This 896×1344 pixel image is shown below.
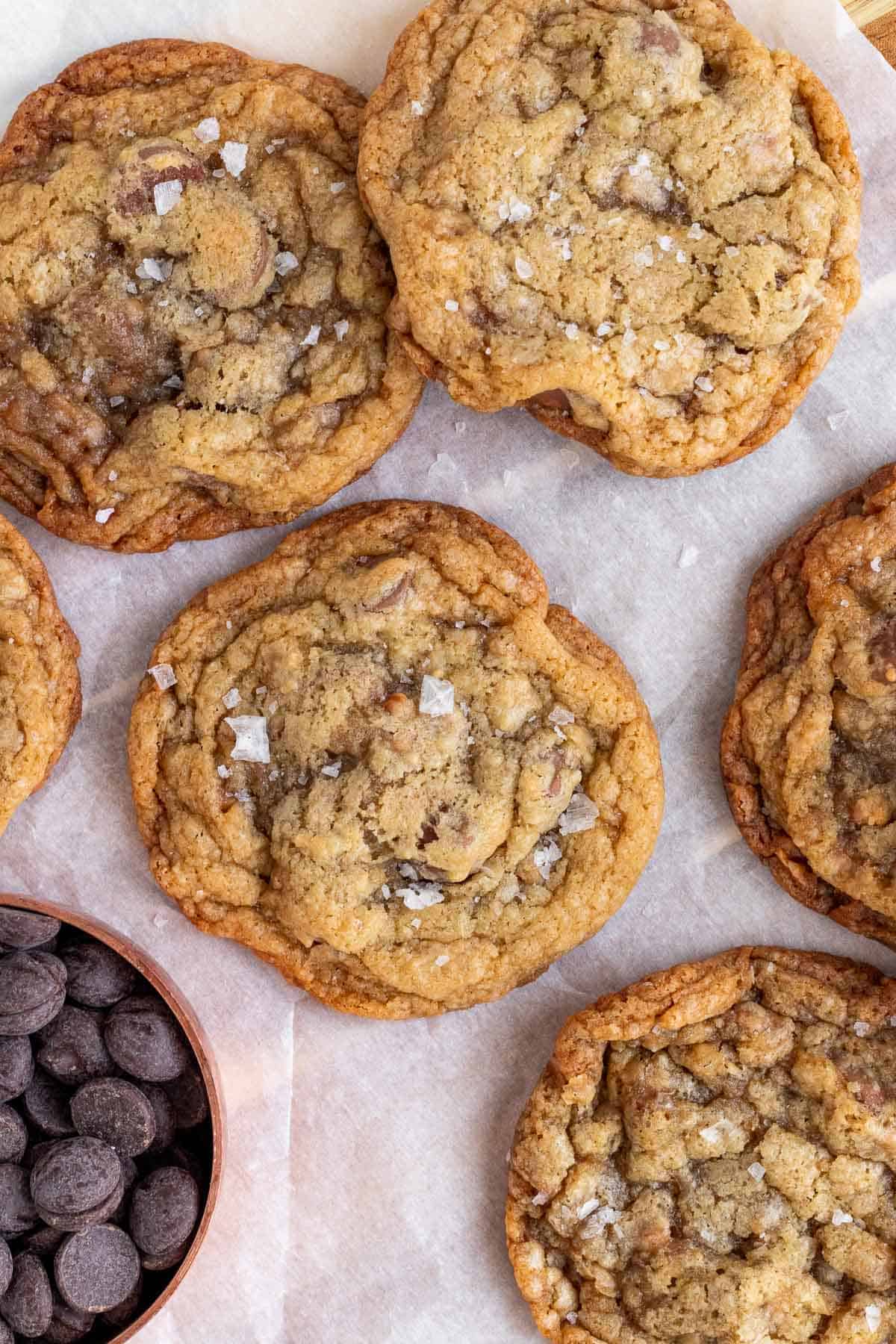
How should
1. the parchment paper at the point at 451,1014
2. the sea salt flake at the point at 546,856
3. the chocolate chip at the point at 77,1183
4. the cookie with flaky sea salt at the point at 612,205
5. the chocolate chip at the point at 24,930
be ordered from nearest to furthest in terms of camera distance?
the cookie with flaky sea salt at the point at 612,205
the chocolate chip at the point at 77,1183
the chocolate chip at the point at 24,930
the sea salt flake at the point at 546,856
the parchment paper at the point at 451,1014

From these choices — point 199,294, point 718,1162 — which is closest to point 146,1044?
point 718,1162

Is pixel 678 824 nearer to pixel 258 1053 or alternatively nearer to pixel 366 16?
pixel 258 1053

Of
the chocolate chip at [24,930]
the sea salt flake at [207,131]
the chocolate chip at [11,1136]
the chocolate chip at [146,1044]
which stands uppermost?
the sea salt flake at [207,131]

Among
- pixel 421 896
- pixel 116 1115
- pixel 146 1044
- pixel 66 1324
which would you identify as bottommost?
pixel 66 1324

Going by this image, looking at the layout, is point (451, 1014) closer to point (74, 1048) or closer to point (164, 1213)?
point (164, 1213)

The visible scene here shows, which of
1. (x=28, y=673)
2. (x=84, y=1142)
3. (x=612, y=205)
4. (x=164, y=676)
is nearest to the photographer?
(x=612, y=205)

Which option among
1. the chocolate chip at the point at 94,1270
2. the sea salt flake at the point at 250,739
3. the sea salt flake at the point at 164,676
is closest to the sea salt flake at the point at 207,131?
the sea salt flake at the point at 164,676

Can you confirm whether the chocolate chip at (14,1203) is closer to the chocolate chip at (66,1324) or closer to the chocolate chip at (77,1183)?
the chocolate chip at (77,1183)
